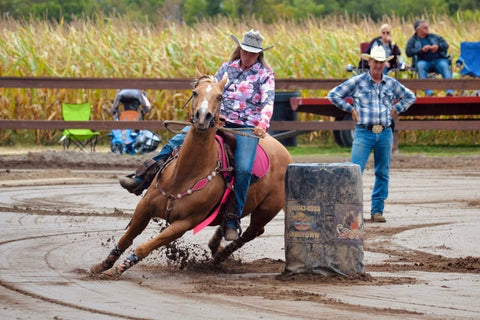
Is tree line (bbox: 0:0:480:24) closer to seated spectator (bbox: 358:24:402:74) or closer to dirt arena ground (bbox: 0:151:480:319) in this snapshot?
seated spectator (bbox: 358:24:402:74)

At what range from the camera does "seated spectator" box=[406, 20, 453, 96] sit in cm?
2255

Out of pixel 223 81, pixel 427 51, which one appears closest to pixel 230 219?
pixel 223 81

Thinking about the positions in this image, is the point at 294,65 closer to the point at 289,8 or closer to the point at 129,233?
the point at 129,233

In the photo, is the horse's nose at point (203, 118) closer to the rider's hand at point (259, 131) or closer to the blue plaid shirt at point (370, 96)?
the rider's hand at point (259, 131)

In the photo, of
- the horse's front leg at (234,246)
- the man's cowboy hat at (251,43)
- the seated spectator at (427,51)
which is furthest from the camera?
the seated spectator at (427,51)

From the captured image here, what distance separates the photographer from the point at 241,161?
9406mm

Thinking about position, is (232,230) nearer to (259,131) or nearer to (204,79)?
(259,131)

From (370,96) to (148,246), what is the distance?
16.1 feet

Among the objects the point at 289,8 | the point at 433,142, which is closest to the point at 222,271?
the point at 433,142

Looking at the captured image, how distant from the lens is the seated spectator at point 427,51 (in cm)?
2255

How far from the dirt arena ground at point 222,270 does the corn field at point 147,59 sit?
9.94 meters

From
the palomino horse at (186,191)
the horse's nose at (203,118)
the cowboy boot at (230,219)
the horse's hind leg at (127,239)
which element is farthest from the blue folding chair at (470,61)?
the horse's nose at (203,118)

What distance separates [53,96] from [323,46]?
716cm

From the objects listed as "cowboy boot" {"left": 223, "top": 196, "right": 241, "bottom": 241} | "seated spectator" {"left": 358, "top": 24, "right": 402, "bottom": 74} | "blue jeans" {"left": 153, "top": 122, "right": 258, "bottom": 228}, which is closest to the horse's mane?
"blue jeans" {"left": 153, "top": 122, "right": 258, "bottom": 228}
